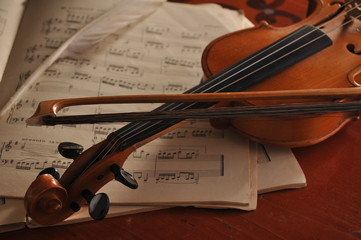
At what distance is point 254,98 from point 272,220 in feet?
0.72

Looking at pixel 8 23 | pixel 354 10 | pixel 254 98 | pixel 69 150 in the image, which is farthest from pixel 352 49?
pixel 8 23

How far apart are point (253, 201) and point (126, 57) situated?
18.2 inches

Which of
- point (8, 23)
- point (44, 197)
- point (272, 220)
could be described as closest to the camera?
point (44, 197)

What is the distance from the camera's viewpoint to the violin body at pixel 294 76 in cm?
90

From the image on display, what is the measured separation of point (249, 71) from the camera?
0.91 metres

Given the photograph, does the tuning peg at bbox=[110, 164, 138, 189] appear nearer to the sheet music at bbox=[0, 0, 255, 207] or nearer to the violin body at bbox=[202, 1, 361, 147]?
the sheet music at bbox=[0, 0, 255, 207]

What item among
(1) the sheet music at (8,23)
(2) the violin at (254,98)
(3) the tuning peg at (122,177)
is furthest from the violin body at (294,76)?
(1) the sheet music at (8,23)

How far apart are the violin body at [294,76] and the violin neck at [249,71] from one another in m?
0.01

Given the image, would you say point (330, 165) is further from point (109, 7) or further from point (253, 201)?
point (109, 7)

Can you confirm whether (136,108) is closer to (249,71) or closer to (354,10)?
(249,71)

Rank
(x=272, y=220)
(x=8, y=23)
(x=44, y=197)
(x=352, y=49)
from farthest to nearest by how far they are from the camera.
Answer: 1. (x=8, y=23)
2. (x=352, y=49)
3. (x=272, y=220)
4. (x=44, y=197)

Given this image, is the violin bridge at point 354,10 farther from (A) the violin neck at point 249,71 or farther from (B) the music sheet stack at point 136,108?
(B) the music sheet stack at point 136,108

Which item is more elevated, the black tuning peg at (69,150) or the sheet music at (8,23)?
the sheet music at (8,23)

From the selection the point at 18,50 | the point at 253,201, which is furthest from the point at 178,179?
the point at 18,50
